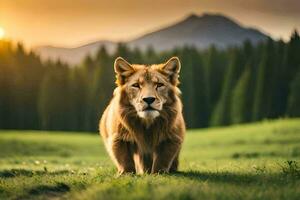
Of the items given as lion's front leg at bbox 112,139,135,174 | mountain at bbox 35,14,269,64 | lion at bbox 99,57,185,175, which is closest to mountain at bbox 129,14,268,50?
mountain at bbox 35,14,269,64

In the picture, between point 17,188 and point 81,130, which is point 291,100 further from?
point 17,188

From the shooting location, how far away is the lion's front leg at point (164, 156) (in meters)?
14.1

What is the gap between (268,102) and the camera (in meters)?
72.4

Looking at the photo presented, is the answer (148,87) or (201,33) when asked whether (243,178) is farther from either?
(201,33)

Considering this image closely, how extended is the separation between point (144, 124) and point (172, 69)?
1345 millimetres

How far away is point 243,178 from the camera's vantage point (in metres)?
13.2

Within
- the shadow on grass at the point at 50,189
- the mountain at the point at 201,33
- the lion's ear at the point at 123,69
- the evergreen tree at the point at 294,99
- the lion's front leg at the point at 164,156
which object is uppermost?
the mountain at the point at 201,33

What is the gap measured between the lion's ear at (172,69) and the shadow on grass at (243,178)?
2040mm

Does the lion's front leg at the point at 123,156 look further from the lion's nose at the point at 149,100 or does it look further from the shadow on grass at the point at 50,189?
the shadow on grass at the point at 50,189

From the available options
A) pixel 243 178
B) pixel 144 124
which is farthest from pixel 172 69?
pixel 243 178

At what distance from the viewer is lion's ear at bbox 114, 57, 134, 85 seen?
46.5 feet

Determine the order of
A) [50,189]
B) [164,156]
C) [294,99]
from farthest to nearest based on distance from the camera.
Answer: [294,99] → [164,156] → [50,189]

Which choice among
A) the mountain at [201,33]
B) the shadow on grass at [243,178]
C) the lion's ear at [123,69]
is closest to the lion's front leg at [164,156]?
the shadow on grass at [243,178]

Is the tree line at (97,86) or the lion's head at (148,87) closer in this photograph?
the lion's head at (148,87)
